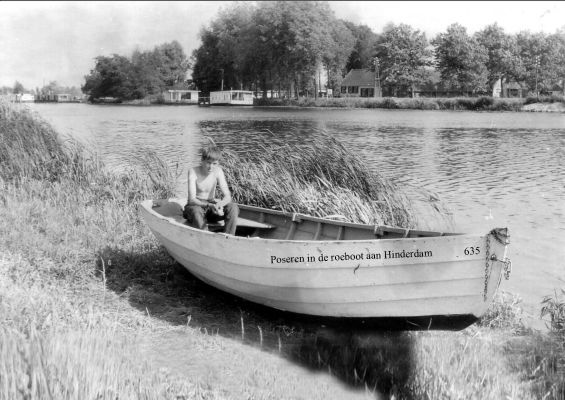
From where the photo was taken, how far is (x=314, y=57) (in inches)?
1054

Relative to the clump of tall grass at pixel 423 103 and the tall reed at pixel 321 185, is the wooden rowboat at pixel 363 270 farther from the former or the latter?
the clump of tall grass at pixel 423 103

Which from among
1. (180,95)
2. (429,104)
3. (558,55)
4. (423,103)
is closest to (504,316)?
(558,55)

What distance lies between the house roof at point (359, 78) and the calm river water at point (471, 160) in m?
33.5

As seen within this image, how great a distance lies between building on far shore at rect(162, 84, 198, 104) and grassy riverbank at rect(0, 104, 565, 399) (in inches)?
1393

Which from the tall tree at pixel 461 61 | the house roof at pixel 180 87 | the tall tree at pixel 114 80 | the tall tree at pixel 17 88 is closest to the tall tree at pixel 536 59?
the tall tree at pixel 461 61

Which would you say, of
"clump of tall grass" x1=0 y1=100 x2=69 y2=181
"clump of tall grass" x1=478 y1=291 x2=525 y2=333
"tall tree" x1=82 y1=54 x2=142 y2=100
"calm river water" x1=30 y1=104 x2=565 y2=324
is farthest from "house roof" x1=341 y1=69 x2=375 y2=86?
"clump of tall grass" x1=478 y1=291 x2=525 y2=333

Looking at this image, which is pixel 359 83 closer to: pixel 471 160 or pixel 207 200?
pixel 471 160

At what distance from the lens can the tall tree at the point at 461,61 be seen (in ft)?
147

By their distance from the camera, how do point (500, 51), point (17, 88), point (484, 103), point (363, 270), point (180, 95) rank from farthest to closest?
point (484, 103) → point (180, 95) → point (500, 51) → point (17, 88) → point (363, 270)

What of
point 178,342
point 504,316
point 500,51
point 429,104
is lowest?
point 504,316

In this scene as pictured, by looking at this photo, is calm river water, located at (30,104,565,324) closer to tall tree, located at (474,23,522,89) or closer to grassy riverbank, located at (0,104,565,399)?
grassy riverbank, located at (0,104,565,399)

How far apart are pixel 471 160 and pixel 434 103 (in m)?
31.8

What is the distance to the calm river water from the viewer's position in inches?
363

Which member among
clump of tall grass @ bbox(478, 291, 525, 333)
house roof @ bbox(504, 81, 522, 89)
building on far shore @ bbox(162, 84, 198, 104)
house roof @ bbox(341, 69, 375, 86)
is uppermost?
house roof @ bbox(341, 69, 375, 86)
